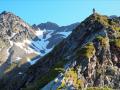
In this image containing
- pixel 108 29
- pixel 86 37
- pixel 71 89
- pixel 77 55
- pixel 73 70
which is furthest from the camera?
pixel 86 37

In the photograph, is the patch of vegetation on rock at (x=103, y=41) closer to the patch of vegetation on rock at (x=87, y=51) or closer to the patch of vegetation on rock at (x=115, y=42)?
the patch of vegetation on rock at (x=115, y=42)

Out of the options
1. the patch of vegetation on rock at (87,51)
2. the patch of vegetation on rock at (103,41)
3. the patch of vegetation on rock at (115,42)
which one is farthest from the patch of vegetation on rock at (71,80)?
the patch of vegetation on rock at (115,42)

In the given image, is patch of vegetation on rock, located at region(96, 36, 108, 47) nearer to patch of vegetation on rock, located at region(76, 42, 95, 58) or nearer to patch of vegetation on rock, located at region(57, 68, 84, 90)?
patch of vegetation on rock, located at region(76, 42, 95, 58)

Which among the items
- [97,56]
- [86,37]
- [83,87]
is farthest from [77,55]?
[86,37]

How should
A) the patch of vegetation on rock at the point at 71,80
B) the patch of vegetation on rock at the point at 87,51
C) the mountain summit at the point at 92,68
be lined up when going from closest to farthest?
the patch of vegetation on rock at the point at 71,80, the mountain summit at the point at 92,68, the patch of vegetation on rock at the point at 87,51

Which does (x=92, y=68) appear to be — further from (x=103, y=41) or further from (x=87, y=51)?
(x=103, y=41)

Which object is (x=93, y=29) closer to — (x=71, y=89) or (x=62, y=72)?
(x=62, y=72)

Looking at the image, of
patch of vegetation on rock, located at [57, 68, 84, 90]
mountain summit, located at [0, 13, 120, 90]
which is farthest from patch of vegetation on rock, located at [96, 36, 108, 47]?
patch of vegetation on rock, located at [57, 68, 84, 90]

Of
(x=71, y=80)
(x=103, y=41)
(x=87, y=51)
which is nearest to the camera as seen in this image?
(x=71, y=80)

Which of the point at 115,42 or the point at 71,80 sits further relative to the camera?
the point at 115,42

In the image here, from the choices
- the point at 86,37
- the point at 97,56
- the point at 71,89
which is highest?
the point at 86,37

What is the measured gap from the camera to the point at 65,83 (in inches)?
5079

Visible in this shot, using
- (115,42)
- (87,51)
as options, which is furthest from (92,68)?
(115,42)

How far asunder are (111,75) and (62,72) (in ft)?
72.2
